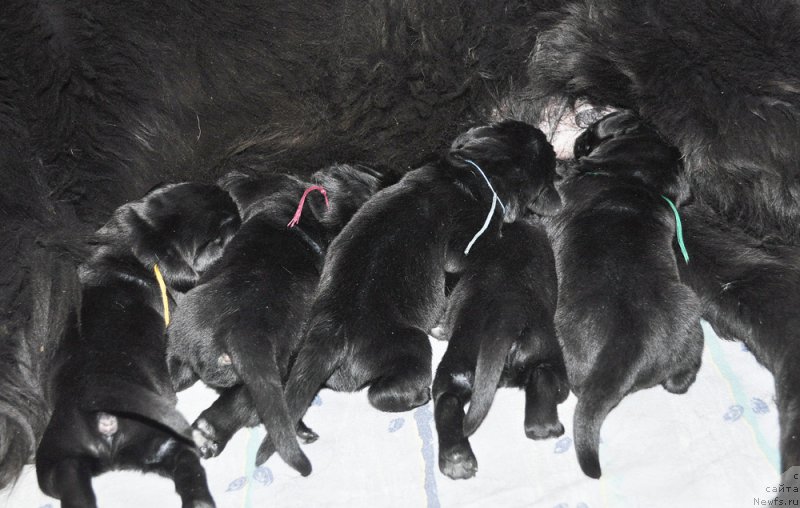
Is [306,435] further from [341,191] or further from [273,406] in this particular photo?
[341,191]

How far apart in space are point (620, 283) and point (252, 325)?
0.69 meters

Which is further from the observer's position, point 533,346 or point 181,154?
point 181,154

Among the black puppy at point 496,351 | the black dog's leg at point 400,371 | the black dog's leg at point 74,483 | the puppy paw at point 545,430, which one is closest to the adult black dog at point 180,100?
the black dog's leg at point 74,483

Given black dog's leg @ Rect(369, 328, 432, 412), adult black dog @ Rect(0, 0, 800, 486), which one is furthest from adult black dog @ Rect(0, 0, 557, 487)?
black dog's leg @ Rect(369, 328, 432, 412)

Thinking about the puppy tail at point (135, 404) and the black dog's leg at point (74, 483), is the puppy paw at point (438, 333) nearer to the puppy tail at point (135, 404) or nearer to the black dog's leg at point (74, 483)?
the puppy tail at point (135, 404)

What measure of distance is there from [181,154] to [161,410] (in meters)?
0.67

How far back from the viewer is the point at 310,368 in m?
1.53

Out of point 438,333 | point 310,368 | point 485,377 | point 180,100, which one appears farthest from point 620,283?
point 180,100

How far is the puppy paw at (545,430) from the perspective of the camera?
1576mm

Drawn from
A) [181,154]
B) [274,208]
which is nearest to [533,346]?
[274,208]

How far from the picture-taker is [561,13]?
6.24 ft

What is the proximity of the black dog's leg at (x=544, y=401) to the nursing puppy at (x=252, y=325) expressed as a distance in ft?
1.41

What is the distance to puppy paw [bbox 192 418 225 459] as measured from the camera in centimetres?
159

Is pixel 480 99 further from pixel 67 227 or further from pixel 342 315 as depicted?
pixel 67 227
